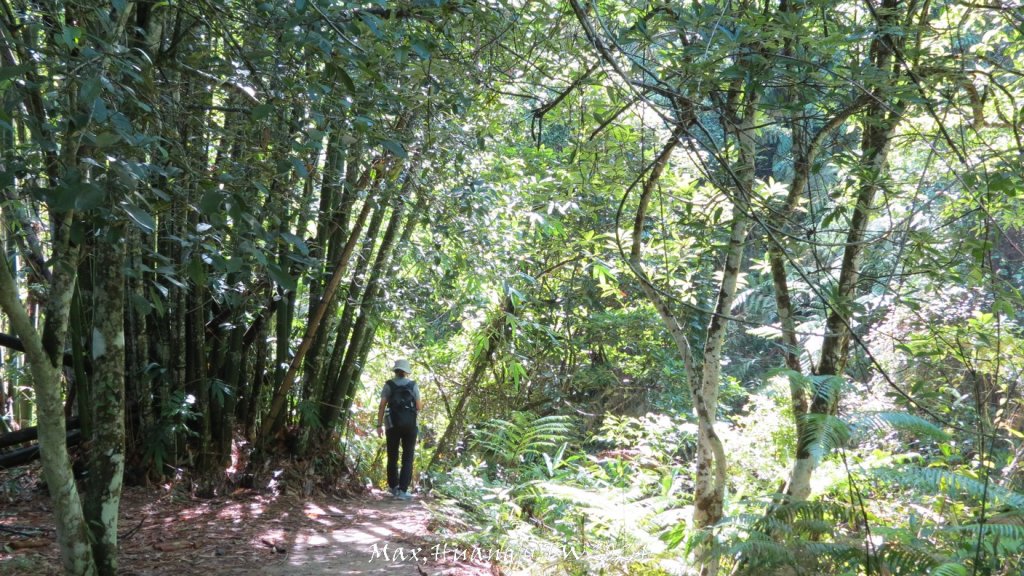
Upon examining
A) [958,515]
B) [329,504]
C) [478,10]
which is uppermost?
[478,10]

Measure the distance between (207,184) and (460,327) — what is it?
7891 mm

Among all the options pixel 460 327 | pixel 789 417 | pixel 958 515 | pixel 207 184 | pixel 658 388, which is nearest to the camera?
pixel 207 184

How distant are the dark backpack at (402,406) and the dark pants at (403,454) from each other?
2.6 inches

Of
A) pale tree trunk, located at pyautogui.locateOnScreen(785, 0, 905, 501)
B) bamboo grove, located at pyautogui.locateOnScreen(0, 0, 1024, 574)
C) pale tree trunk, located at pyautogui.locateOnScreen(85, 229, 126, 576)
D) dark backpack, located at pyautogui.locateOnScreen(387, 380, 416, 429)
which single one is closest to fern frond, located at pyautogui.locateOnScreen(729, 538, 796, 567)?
bamboo grove, located at pyautogui.locateOnScreen(0, 0, 1024, 574)

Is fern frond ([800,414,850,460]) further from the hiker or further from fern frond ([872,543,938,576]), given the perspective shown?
the hiker

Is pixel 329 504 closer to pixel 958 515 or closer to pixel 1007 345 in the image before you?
pixel 958 515

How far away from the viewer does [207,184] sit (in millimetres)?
3092

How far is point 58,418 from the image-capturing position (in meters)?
3.38

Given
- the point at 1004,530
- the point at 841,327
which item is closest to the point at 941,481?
the point at 1004,530

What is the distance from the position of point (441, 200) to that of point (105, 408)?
8.76 ft

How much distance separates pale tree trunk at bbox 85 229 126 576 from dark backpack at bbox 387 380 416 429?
4196 millimetres

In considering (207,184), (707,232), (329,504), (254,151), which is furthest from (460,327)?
(207,184)

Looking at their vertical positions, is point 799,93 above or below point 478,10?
below

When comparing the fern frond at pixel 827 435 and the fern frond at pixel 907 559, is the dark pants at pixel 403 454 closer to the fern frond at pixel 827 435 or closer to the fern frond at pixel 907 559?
the fern frond at pixel 907 559
